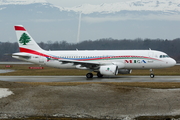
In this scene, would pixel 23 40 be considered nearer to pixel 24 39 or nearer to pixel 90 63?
pixel 24 39

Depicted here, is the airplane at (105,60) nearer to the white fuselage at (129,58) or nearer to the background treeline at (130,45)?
the white fuselage at (129,58)

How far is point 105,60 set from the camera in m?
40.9

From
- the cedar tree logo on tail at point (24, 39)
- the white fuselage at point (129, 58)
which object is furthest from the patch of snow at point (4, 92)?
the cedar tree logo on tail at point (24, 39)

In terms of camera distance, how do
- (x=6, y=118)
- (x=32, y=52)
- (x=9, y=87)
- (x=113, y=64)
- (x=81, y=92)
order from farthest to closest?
(x=32, y=52), (x=113, y=64), (x=9, y=87), (x=81, y=92), (x=6, y=118)

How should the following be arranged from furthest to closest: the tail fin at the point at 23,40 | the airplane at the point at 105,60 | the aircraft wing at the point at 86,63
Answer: the tail fin at the point at 23,40 → the airplane at the point at 105,60 → the aircraft wing at the point at 86,63

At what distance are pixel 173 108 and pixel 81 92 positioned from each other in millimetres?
6466

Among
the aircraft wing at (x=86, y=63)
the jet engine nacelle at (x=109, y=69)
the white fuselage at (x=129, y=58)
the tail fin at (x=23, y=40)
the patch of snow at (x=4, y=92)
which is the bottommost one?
the patch of snow at (x=4, y=92)

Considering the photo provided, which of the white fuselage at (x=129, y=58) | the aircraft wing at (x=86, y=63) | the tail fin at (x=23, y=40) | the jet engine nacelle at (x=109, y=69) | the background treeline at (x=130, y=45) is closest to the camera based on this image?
the jet engine nacelle at (x=109, y=69)

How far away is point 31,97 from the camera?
68.5ft

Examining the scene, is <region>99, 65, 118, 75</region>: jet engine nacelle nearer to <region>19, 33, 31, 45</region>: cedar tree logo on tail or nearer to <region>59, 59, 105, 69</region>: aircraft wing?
<region>59, 59, 105, 69</region>: aircraft wing

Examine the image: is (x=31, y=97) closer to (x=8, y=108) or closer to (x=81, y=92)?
(x=8, y=108)

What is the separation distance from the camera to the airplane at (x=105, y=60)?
131 ft

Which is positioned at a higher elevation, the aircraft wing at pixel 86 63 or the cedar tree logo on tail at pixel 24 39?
the cedar tree logo on tail at pixel 24 39

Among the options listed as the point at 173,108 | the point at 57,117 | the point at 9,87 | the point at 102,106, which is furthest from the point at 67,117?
the point at 9,87
